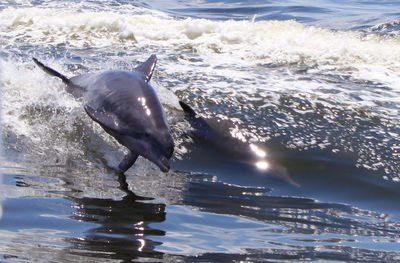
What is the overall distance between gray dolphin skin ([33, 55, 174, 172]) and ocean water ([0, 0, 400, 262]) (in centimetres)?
35

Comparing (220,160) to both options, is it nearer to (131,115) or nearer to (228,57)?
(131,115)

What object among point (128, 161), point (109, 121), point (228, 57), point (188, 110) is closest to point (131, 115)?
point (109, 121)

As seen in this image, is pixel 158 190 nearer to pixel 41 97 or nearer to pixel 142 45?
pixel 41 97

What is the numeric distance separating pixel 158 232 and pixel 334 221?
4.37 ft

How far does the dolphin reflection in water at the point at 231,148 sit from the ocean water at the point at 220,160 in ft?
0.09

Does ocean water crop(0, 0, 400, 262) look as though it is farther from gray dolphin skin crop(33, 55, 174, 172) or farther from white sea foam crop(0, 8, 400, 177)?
gray dolphin skin crop(33, 55, 174, 172)

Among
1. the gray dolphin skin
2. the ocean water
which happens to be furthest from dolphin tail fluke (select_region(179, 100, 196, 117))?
the gray dolphin skin

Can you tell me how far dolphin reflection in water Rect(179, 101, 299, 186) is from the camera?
695 cm

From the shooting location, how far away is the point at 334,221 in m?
5.64

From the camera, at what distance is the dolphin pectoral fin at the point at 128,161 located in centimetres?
618

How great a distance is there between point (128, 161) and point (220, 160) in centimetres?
119

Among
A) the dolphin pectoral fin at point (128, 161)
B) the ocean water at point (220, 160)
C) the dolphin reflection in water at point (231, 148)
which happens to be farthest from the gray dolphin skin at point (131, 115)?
the dolphin reflection in water at point (231, 148)

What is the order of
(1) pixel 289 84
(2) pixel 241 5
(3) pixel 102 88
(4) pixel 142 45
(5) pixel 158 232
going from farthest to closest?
(2) pixel 241 5, (4) pixel 142 45, (1) pixel 289 84, (3) pixel 102 88, (5) pixel 158 232

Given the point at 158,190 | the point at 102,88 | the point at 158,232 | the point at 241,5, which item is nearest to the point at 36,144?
the point at 102,88
